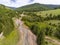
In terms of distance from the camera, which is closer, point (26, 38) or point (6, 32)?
point (6, 32)

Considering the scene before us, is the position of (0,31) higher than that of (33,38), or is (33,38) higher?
(0,31)

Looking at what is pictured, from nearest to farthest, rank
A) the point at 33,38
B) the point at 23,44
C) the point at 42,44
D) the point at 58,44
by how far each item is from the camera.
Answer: the point at 23,44, the point at 42,44, the point at 33,38, the point at 58,44

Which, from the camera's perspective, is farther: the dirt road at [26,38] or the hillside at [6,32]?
the dirt road at [26,38]

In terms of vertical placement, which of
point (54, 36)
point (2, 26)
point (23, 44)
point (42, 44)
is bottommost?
point (54, 36)

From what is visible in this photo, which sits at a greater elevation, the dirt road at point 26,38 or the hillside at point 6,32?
the hillside at point 6,32

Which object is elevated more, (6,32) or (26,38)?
(6,32)

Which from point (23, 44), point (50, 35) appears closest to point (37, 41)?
point (23, 44)

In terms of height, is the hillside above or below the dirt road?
above

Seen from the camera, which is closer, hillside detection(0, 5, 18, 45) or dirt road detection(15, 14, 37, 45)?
hillside detection(0, 5, 18, 45)

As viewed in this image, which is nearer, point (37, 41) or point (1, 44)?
point (1, 44)

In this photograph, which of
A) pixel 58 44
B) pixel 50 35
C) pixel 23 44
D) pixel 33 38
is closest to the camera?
pixel 23 44

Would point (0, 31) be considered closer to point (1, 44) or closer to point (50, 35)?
point (1, 44)
